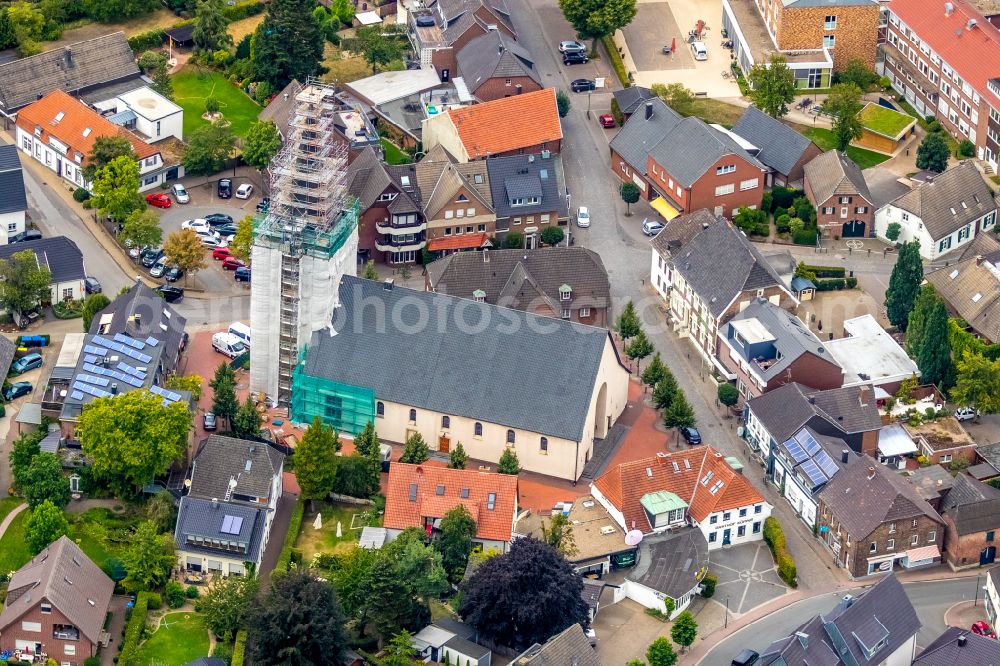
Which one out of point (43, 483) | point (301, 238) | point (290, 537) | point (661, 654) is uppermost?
point (301, 238)

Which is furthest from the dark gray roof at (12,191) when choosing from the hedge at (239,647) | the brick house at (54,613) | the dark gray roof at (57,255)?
the hedge at (239,647)

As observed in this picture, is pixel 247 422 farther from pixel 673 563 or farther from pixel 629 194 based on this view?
pixel 629 194

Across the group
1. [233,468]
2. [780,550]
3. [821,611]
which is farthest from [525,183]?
[821,611]

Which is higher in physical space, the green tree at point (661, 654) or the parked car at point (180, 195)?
the green tree at point (661, 654)

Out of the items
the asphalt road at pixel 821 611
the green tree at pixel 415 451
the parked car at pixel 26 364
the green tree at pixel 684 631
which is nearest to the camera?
the green tree at pixel 684 631

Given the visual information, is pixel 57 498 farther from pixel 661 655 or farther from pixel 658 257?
pixel 658 257

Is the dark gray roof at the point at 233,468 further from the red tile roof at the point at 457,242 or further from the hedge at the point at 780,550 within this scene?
the hedge at the point at 780,550
